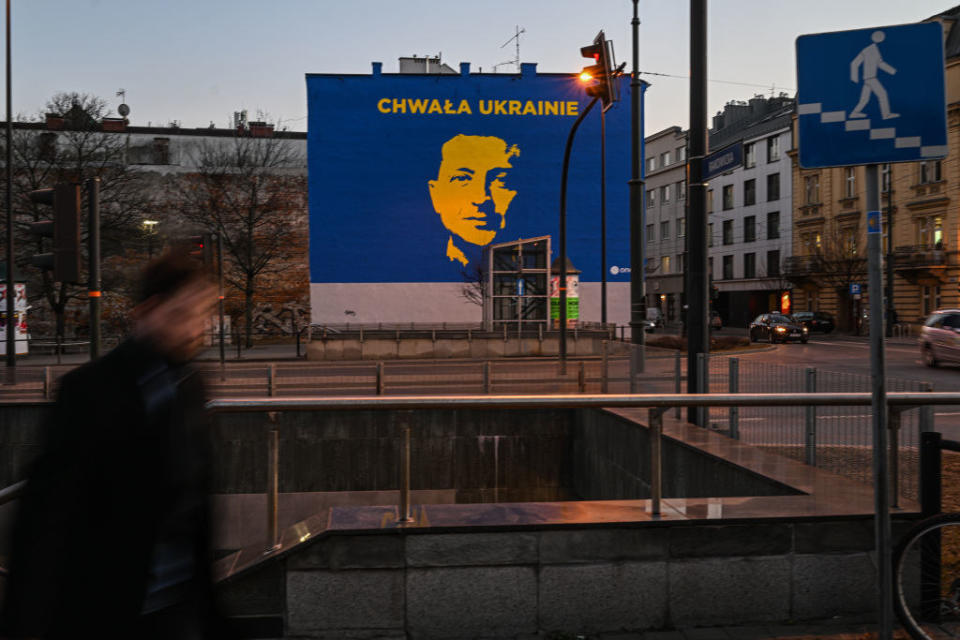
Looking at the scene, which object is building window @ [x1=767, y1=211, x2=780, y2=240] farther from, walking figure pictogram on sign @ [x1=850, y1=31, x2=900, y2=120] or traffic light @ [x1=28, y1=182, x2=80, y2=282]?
walking figure pictogram on sign @ [x1=850, y1=31, x2=900, y2=120]

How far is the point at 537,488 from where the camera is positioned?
13.4m

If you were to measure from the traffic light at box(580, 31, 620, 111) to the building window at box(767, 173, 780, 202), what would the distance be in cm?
4884

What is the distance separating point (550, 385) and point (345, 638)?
12250mm

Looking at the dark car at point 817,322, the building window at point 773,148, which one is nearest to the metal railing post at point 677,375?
the dark car at point 817,322

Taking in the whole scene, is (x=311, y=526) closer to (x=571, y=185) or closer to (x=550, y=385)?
(x=550, y=385)

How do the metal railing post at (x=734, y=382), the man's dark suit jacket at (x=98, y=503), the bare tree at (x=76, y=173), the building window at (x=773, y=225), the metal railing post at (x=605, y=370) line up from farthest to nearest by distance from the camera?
1. the building window at (x=773, y=225)
2. the bare tree at (x=76, y=173)
3. the metal railing post at (x=605, y=370)
4. the metal railing post at (x=734, y=382)
5. the man's dark suit jacket at (x=98, y=503)

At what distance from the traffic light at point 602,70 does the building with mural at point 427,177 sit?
2616cm

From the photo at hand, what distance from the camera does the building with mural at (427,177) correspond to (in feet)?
134

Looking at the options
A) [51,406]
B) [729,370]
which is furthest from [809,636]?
[729,370]

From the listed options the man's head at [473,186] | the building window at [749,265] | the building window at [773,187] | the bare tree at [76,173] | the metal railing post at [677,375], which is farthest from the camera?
the building window at [749,265]

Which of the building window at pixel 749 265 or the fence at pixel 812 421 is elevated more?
the building window at pixel 749 265

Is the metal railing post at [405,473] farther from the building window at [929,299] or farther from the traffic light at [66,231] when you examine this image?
the building window at [929,299]

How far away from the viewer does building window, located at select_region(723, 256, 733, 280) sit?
2611 inches

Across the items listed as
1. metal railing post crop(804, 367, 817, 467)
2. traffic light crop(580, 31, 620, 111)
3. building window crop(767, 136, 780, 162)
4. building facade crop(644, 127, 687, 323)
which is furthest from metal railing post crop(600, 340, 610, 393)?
building facade crop(644, 127, 687, 323)
